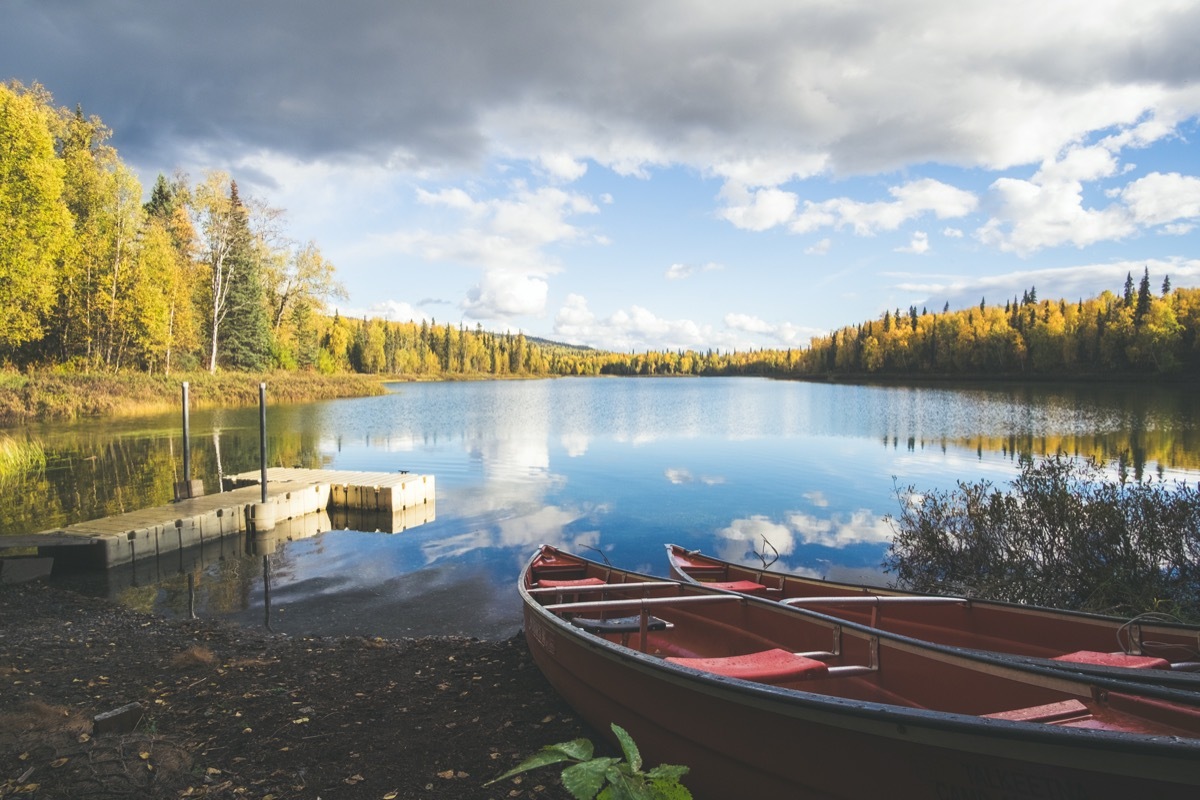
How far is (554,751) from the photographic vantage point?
265cm

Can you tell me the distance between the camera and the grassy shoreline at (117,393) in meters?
29.4

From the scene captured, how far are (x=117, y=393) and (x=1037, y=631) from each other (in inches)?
1670

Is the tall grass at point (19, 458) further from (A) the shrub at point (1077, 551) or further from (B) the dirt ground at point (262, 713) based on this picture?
(A) the shrub at point (1077, 551)

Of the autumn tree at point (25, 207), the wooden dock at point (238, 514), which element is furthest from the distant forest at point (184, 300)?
the wooden dock at point (238, 514)

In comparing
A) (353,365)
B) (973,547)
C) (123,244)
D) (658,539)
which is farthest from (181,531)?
(353,365)

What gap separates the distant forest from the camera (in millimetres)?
26688

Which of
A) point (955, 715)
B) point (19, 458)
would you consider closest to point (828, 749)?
point (955, 715)

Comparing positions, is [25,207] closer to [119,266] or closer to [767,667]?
[119,266]

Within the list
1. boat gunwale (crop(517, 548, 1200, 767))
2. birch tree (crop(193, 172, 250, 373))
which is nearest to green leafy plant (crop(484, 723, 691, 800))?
boat gunwale (crop(517, 548, 1200, 767))

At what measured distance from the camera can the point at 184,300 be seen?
43.2 m

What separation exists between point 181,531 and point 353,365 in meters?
114

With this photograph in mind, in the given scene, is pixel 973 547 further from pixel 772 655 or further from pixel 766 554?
pixel 772 655

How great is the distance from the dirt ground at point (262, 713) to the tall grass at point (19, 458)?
43.8ft

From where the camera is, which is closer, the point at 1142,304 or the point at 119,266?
the point at 119,266
